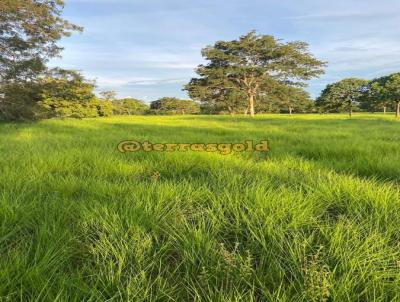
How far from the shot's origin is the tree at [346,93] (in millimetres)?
40662

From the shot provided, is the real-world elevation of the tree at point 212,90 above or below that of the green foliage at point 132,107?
below

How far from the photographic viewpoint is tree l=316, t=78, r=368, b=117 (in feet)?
133

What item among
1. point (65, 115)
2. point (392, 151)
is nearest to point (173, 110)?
point (65, 115)

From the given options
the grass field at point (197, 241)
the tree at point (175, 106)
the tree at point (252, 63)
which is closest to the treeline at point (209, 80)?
the tree at point (252, 63)

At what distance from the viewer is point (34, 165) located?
3768mm

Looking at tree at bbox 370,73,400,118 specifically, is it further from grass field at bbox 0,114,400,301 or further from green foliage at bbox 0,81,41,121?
grass field at bbox 0,114,400,301

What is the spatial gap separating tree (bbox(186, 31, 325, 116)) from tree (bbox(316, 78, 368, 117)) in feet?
29.4

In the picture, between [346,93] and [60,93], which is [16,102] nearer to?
[60,93]

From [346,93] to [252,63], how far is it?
15636 millimetres

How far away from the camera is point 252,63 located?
34.1 meters

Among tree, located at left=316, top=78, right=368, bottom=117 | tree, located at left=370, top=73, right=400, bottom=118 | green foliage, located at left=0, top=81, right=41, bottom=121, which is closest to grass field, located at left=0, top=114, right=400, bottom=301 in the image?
green foliage, located at left=0, top=81, right=41, bottom=121

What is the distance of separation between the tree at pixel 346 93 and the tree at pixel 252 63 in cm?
895

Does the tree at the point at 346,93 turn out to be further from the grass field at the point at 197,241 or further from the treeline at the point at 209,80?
the grass field at the point at 197,241

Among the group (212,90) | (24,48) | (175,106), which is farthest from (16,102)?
(175,106)
